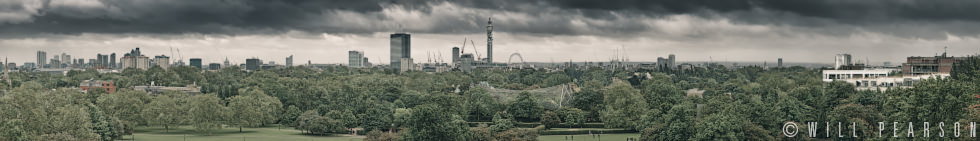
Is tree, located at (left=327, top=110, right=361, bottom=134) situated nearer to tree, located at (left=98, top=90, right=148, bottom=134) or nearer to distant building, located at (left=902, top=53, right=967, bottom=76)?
tree, located at (left=98, top=90, right=148, bottom=134)

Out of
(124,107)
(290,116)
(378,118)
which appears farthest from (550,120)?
(124,107)

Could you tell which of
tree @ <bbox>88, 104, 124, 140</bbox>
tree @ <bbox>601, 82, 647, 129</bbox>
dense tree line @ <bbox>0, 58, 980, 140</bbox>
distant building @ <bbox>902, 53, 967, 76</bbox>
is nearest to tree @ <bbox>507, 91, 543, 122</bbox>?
dense tree line @ <bbox>0, 58, 980, 140</bbox>

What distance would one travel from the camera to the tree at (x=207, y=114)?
3511 inches

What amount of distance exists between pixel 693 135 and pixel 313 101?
198ft

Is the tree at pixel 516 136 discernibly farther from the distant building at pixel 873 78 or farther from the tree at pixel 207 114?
the distant building at pixel 873 78

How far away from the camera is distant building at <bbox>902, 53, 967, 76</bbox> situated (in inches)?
4412

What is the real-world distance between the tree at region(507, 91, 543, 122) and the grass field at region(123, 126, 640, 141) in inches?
481

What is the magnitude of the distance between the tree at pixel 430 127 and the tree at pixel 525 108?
103ft

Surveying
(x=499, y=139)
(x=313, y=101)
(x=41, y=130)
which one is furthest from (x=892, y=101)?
(x=313, y=101)

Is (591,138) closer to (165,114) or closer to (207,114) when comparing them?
(207,114)

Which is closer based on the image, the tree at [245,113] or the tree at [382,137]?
the tree at [382,137]

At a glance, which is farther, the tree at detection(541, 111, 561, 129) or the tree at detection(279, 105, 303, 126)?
the tree at detection(279, 105, 303, 126)

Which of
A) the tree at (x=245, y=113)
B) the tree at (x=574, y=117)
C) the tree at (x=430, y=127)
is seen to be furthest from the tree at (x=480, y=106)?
the tree at (x=430, y=127)

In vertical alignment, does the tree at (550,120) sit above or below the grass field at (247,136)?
above
